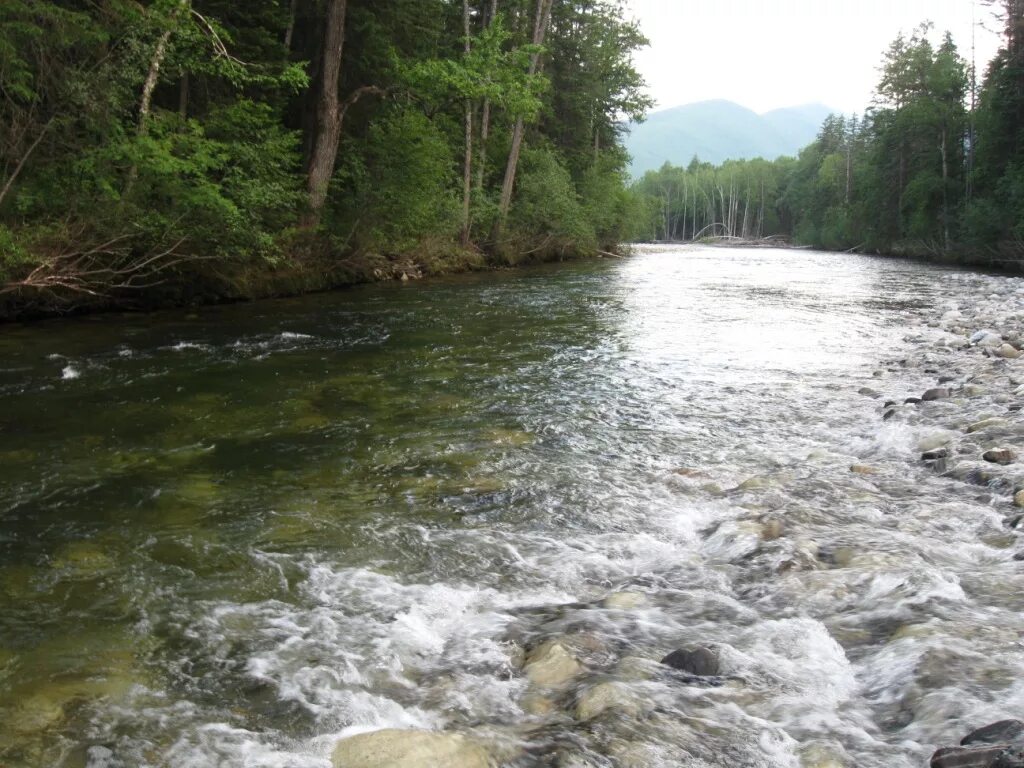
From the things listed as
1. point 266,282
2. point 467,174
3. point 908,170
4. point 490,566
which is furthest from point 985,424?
point 908,170

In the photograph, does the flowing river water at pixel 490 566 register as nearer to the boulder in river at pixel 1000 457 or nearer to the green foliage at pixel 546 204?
the boulder in river at pixel 1000 457

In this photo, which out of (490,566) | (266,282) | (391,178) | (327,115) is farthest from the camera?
(391,178)

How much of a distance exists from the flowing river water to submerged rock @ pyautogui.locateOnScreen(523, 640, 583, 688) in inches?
1.6

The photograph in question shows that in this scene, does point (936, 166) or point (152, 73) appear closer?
point (152, 73)

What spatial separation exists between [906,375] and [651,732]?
7608 mm

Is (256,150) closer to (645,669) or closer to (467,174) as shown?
(467,174)

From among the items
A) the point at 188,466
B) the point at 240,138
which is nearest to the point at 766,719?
the point at 188,466

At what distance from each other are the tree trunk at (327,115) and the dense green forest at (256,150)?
0.05 metres

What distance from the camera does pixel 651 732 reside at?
2.57m

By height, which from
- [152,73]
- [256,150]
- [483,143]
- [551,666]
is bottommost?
[551,666]

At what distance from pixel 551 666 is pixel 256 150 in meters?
12.9

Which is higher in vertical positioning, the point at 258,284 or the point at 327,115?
the point at 327,115

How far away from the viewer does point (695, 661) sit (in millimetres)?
2969

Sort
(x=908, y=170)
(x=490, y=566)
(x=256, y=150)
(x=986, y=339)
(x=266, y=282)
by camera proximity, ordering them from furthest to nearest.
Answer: (x=908, y=170) → (x=266, y=282) → (x=256, y=150) → (x=986, y=339) → (x=490, y=566)
